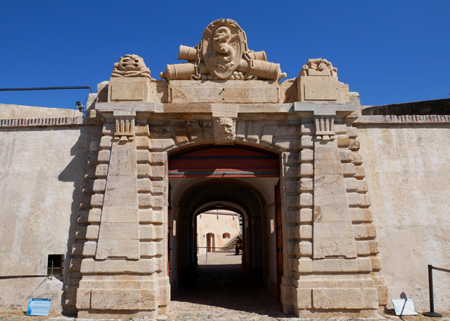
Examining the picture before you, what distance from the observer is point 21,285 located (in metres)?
7.02

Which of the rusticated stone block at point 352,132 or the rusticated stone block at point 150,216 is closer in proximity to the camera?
the rusticated stone block at point 150,216

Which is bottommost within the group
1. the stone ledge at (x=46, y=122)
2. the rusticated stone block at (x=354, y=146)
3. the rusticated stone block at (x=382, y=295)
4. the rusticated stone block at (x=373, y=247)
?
the rusticated stone block at (x=382, y=295)

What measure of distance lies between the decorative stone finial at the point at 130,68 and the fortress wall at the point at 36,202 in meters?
1.30

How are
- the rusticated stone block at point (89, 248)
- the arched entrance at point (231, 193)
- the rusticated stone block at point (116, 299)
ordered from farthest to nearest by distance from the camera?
the arched entrance at point (231, 193), the rusticated stone block at point (89, 248), the rusticated stone block at point (116, 299)

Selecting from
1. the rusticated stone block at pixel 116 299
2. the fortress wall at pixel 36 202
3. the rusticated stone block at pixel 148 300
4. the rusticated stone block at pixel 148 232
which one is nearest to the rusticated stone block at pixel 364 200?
the rusticated stone block at pixel 148 232

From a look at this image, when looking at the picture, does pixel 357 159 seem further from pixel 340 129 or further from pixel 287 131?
pixel 287 131

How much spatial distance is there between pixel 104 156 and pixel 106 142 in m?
0.26

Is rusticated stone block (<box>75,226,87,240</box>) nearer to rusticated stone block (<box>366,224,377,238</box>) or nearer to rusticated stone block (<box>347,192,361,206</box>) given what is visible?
rusticated stone block (<box>347,192,361,206</box>)

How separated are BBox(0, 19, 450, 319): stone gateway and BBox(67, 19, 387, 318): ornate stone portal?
22mm

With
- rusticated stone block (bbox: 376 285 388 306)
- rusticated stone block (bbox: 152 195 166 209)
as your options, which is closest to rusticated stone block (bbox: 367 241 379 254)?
rusticated stone block (bbox: 376 285 388 306)

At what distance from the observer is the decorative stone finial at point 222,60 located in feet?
24.3

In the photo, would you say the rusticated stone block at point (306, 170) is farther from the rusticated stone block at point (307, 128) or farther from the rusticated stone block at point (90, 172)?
the rusticated stone block at point (90, 172)

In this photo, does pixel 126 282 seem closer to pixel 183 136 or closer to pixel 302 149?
pixel 183 136

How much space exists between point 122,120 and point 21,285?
338 centimetres
